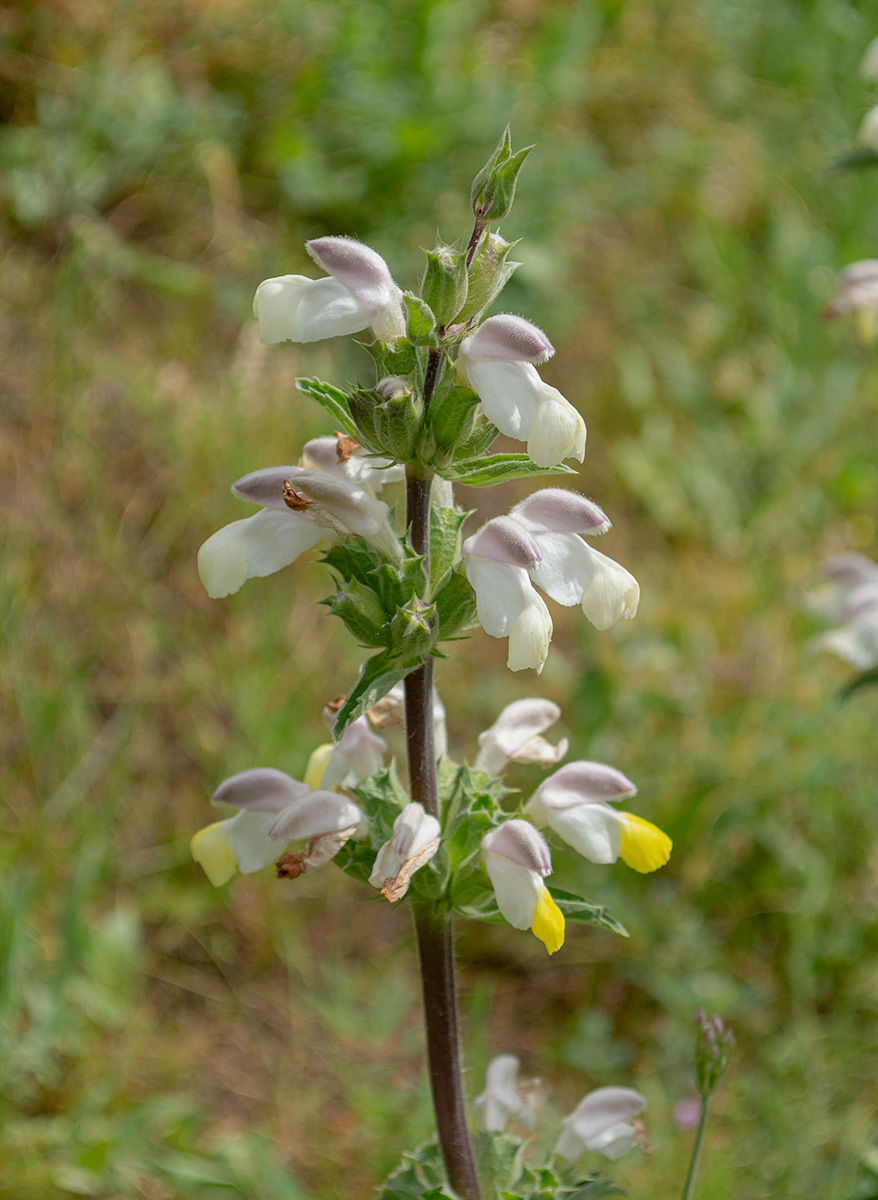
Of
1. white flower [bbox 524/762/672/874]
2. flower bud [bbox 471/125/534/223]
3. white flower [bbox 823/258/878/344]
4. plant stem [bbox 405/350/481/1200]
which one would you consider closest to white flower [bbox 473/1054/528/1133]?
plant stem [bbox 405/350/481/1200]

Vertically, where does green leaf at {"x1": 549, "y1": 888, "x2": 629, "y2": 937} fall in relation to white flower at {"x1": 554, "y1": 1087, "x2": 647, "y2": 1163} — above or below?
above

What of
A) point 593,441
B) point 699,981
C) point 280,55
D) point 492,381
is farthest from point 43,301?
point 492,381

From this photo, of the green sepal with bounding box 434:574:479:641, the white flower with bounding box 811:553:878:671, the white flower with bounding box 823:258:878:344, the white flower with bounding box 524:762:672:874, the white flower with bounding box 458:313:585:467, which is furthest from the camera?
the white flower with bounding box 811:553:878:671

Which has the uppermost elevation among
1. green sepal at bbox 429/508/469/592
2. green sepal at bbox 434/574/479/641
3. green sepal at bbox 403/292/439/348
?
green sepal at bbox 403/292/439/348

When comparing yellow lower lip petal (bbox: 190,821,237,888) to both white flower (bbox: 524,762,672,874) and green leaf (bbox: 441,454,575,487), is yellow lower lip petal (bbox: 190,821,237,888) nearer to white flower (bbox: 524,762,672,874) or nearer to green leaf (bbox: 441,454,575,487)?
white flower (bbox: 524,762,672,874)

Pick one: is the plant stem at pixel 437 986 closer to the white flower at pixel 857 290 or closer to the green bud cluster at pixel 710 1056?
the green bud cluster at pixel 710 1056

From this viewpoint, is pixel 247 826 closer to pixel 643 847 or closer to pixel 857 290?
pixel 643 847

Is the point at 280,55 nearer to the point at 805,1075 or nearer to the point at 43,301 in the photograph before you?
the point at 43,301
